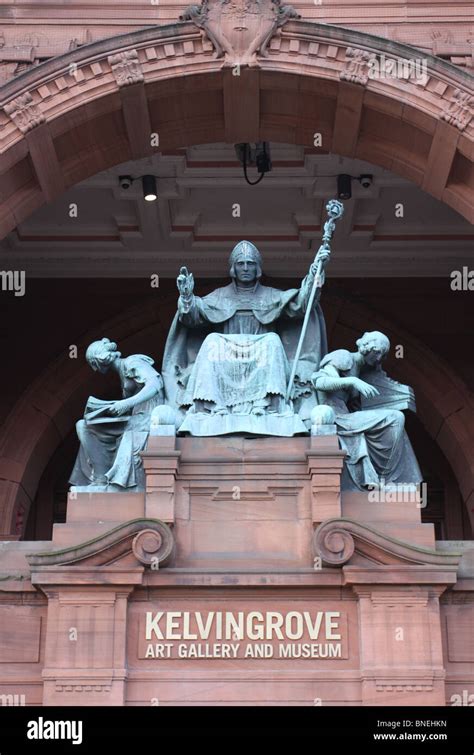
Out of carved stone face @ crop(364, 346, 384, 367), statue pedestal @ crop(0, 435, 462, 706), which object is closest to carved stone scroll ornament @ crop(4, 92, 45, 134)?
statue pedestal @ crop(0, 435, 462, 706)

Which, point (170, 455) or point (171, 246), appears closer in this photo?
point (170, 455)

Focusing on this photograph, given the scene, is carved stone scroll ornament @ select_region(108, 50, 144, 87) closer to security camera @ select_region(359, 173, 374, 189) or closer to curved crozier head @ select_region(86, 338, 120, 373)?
curved crozier head @ select_region(86, 338, 120, 373)

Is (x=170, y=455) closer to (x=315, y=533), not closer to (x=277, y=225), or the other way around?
(x=315, y=533)

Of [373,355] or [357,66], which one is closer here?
[373,355]

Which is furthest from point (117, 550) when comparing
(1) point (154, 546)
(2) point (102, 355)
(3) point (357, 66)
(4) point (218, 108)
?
(3) point (357, 66)

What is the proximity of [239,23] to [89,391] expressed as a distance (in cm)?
597

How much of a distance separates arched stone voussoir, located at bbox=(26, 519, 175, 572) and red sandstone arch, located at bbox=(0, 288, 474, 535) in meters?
6.47

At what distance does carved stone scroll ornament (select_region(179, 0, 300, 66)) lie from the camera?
47.0 ft

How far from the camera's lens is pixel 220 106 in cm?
1478

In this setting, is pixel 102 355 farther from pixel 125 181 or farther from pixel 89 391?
pixel 89 391
